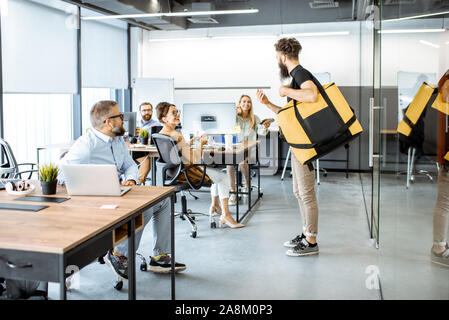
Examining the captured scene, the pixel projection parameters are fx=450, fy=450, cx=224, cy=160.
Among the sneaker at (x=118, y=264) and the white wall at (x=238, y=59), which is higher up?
the white wall at (x=238, y=59)

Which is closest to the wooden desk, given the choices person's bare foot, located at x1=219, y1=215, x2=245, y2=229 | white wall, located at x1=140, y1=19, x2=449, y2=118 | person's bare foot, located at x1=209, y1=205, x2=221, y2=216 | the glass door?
the glass door

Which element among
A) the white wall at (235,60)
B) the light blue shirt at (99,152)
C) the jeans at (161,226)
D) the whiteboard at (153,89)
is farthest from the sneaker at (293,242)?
the whiteboard at (153,89)

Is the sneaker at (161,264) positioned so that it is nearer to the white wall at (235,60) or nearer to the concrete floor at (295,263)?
the concrete floor at (295,263)

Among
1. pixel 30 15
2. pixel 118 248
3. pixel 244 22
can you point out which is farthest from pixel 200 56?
pixel 118 248

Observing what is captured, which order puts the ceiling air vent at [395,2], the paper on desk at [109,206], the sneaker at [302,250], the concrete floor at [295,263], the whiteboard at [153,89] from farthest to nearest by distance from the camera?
the whiteboard at [153,89], the sneaker at [302,250], the paper on desk at [109,206], the concrete floor at [295,263], the ceiling air vent at [395,2]

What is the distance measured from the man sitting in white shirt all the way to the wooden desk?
22.1 inches

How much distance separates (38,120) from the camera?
726 centimetres

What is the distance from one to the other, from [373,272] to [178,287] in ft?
4.69

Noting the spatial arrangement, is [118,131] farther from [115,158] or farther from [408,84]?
[408,84]

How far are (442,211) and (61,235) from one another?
1.46 metres

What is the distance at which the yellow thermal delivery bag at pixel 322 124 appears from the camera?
3199 mm

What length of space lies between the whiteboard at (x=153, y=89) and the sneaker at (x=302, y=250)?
19.3 ft

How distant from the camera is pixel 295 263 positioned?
356 cm
